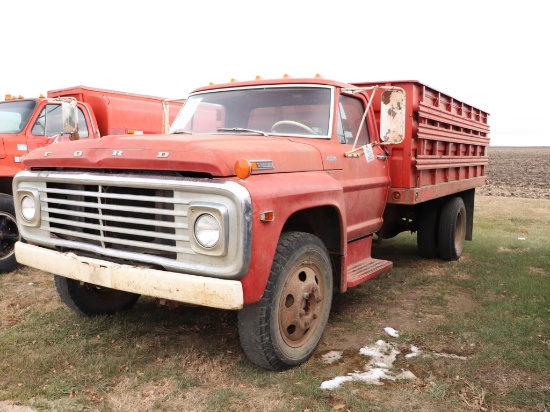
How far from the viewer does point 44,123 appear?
6.82 m

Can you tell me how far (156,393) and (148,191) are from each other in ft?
4.20

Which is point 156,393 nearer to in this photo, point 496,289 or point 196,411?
point 196,411

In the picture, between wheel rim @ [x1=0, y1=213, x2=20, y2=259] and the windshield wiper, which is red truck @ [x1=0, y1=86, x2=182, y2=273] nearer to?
wheel rim @ [x1=0, y1=213, x2=20, y2=259]

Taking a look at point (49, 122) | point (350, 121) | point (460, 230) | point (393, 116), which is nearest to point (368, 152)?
point (350, 121)

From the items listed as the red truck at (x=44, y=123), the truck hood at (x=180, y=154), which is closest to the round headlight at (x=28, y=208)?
the truck hood at (x=180, y=154)

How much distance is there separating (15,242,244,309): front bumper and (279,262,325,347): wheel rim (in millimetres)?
581

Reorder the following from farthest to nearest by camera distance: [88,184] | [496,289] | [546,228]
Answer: [546,228], [496,289], [88,184]

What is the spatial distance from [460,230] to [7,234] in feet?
20.2

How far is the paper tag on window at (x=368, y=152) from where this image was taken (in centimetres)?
473

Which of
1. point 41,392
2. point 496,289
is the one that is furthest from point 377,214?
point 41,392

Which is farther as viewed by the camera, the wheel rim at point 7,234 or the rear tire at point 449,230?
the rear tire at point 449,230

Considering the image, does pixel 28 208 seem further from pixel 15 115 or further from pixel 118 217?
pixel 15 115

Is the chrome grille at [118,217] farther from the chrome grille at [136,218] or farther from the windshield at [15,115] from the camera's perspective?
the windshield at [15,115]

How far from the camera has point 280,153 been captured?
3545 mm
